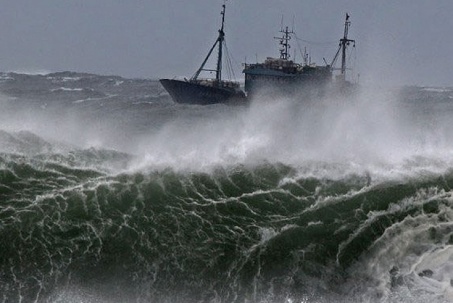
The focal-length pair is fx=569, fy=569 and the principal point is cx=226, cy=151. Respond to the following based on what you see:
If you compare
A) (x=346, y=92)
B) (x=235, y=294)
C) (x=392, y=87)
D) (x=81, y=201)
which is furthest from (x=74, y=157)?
(x=346, y=92)

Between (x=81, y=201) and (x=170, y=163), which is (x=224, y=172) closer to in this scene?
(x=170, y=163)

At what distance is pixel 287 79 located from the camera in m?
63.2

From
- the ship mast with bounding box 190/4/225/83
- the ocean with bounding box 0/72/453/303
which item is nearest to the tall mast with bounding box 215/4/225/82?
the ship mast with bounding box 190/4/225/83

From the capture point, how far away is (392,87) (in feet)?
150

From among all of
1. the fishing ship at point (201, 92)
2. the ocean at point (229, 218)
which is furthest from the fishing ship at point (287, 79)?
the ocean at point (229, 218)

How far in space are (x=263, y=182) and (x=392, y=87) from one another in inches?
1272

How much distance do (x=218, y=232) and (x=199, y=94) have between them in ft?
159

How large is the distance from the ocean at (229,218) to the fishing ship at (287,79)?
43.4 meters

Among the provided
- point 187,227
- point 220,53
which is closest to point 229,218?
point 187,227

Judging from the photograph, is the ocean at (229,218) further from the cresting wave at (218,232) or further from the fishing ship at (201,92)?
the fishing ship at (201,92)

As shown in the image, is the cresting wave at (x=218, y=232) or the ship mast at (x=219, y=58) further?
the ship mast at (x=219, y=58)

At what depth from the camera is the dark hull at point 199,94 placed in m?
61.6

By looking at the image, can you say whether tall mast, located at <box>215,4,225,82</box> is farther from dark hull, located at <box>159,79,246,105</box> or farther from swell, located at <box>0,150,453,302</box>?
swell, located at <box>0,150,453,302</box>

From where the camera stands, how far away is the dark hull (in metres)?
61.6
